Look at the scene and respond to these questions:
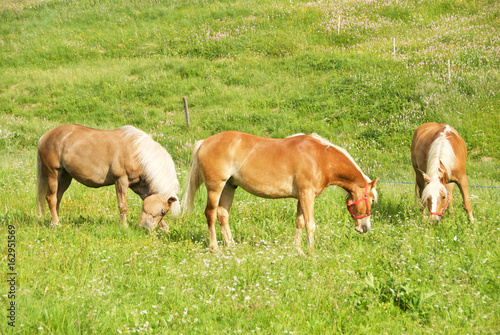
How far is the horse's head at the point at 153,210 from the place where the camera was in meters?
7.59

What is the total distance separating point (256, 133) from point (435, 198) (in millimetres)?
9554

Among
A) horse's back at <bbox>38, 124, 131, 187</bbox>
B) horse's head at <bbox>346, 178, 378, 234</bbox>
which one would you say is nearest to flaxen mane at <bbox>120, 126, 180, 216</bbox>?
horse's back at <bbox>38, 124, 131, 187</bbox>

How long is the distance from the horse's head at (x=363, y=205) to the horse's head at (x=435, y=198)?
4.10ft

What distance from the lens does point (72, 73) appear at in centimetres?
2214

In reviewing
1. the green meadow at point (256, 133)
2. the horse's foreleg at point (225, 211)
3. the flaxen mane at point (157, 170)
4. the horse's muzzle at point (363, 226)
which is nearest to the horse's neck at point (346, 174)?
the horse's muzzle at point (363, 226)

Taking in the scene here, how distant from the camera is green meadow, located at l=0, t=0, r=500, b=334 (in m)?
4.88

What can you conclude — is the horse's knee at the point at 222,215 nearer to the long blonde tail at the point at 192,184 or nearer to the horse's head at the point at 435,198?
the long blonde tail at the point at 192,184

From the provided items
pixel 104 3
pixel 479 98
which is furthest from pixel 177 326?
pixel 104 3

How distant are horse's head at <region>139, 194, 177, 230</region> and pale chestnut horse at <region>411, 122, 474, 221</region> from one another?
4299 millimetres

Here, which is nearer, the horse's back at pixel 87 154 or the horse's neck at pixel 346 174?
the horse's neck at pixel 346 174

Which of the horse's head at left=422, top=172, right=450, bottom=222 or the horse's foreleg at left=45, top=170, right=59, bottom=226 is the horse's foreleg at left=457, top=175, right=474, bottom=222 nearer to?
the horse's head at left=422, top=172, right=450, bottom=222

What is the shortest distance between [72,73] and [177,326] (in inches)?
796

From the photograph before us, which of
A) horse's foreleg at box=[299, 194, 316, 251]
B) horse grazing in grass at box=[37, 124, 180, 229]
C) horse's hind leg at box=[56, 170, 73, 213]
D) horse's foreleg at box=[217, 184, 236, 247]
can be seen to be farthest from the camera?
horse's hind leg at box=[56, 170, 73, 213]

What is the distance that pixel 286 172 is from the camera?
679cm
